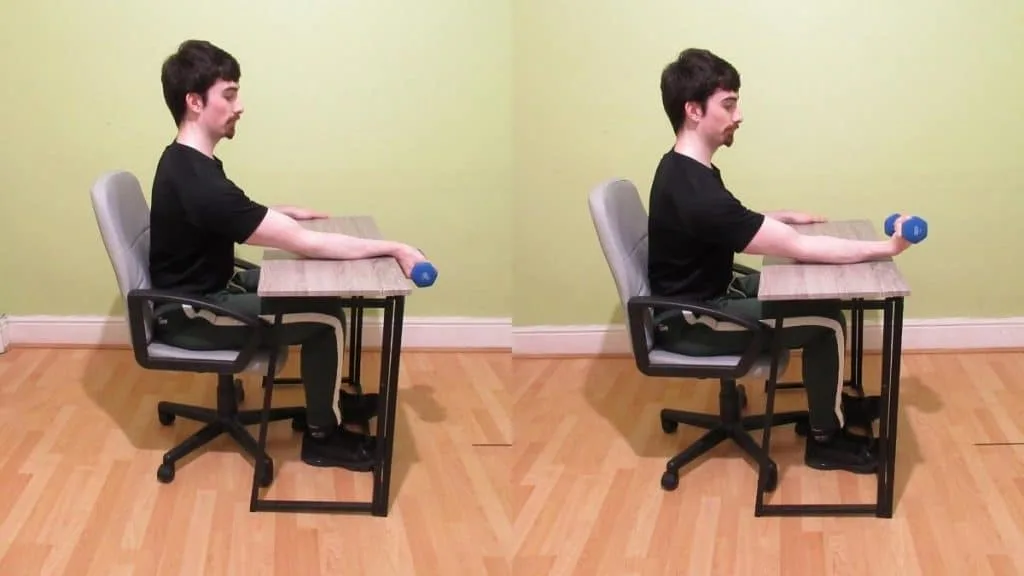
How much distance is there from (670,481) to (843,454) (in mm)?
488

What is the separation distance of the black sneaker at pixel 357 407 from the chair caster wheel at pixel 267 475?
1.12ft

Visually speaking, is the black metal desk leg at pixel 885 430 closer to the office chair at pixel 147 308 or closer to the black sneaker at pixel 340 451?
the black sneaker at pixel 340 451

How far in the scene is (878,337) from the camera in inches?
140

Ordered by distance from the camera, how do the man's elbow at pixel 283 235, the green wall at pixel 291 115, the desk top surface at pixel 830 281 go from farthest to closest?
the green wall at pixel 291 115
the man's elbow at pixel 283 235
the desk top surface at pixel 830 281

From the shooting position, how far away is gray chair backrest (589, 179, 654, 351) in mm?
2525

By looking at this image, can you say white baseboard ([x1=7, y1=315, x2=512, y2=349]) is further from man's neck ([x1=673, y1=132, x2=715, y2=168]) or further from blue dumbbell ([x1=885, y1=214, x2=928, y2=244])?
blue dumbbell ([x1=885, y1=214, x2=928, y2=244])

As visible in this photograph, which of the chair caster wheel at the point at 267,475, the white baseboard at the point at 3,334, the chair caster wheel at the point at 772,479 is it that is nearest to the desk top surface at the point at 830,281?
the chair caster wheel at the point at 772,479

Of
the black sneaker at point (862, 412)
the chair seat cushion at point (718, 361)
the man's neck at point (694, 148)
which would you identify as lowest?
the black sneaker at point (862, 412)

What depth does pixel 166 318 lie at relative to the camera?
8.49 ft

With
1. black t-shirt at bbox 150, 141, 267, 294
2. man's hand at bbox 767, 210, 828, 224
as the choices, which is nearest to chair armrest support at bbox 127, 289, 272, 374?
black t-shirt at bbox 150, 141, 267, 294

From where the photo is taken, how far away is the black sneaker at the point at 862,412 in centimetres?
296

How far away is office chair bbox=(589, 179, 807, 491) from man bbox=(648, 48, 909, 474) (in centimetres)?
4

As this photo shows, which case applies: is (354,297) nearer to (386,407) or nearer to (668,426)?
(386,407)

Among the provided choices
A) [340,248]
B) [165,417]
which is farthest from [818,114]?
[165,417]
